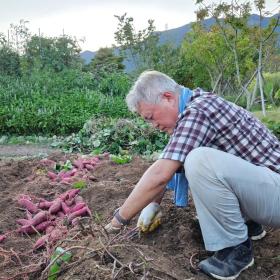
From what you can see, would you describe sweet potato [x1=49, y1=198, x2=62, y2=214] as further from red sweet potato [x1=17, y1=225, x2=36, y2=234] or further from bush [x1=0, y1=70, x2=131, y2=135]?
bush [x1=0, y1=70, x2=131, y2=135]

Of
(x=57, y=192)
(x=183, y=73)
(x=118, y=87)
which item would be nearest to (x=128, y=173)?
(x=57, y=192)

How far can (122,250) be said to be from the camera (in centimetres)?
260

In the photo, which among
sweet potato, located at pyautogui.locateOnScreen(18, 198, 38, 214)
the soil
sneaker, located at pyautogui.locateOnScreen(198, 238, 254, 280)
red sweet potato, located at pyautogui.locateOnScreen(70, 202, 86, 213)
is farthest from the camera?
sweet potato, located at pyautogui.locateOnScreen(18, 198, 38, 214)

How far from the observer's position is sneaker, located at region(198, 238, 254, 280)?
259 cm

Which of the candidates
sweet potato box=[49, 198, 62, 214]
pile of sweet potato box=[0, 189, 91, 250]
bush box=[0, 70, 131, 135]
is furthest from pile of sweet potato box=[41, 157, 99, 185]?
bush box=[0, 70, 131, 135]

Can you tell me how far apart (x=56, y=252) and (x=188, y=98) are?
1095 millimetres

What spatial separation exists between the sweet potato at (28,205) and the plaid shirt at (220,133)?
1.92m

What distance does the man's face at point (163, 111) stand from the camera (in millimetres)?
2660

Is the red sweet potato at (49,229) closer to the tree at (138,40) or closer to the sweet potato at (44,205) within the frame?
the sweet potato at (44,205)

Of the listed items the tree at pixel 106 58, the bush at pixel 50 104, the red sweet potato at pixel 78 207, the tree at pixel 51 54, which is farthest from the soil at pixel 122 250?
the tree at pixel 106 58

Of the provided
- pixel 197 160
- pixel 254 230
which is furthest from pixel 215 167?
pixel 254 230

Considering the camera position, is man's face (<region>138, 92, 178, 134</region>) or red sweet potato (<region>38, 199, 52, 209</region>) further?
red sweet potato (<region>38, 199, 52, 209</region>)

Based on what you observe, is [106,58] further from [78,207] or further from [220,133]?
[220,133]

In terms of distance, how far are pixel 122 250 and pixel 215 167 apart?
2.13 feet
